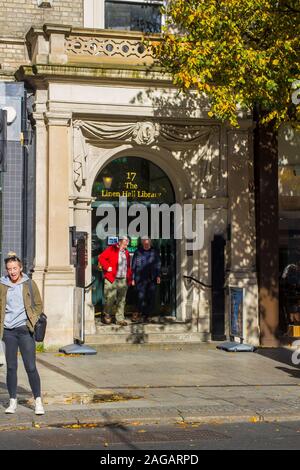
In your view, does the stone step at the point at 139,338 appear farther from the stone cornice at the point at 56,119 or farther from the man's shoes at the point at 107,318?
the stone cornice at the point at 56,119

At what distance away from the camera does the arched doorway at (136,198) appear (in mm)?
19156

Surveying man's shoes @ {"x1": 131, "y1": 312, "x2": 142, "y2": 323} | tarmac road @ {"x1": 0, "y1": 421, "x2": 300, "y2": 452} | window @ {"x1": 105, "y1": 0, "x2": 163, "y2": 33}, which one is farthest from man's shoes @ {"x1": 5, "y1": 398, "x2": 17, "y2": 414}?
window @ {"x1": 105, "y1": 0, "x2": 163, "y2": 33}

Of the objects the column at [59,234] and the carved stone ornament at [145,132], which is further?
the carved stone ornament at [145,132]

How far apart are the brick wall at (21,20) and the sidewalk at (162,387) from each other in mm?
6219

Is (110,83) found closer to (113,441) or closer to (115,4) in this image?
(115,4)

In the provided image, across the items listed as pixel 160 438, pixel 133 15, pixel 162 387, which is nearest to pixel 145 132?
pixel 133 15

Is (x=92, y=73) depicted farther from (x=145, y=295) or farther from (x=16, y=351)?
(x=16, y=351)

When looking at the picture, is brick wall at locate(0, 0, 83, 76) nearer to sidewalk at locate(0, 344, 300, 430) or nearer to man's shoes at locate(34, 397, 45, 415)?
sidewalk at locate(0, 344, 300, 430)

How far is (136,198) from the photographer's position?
1948 cm

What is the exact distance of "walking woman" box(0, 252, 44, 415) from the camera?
10750 mm

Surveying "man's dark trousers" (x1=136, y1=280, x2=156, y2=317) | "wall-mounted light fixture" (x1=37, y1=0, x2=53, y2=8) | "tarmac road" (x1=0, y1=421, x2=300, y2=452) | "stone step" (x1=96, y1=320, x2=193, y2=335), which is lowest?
"tarmac road" (x1=0, y1=421, x2=300, y2=452)

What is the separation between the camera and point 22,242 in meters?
18.5

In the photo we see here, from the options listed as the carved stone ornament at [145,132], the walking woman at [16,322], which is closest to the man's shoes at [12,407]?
the walking woman at [16,322]

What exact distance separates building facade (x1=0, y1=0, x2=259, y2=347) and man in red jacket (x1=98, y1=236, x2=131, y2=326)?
34 centimetres
